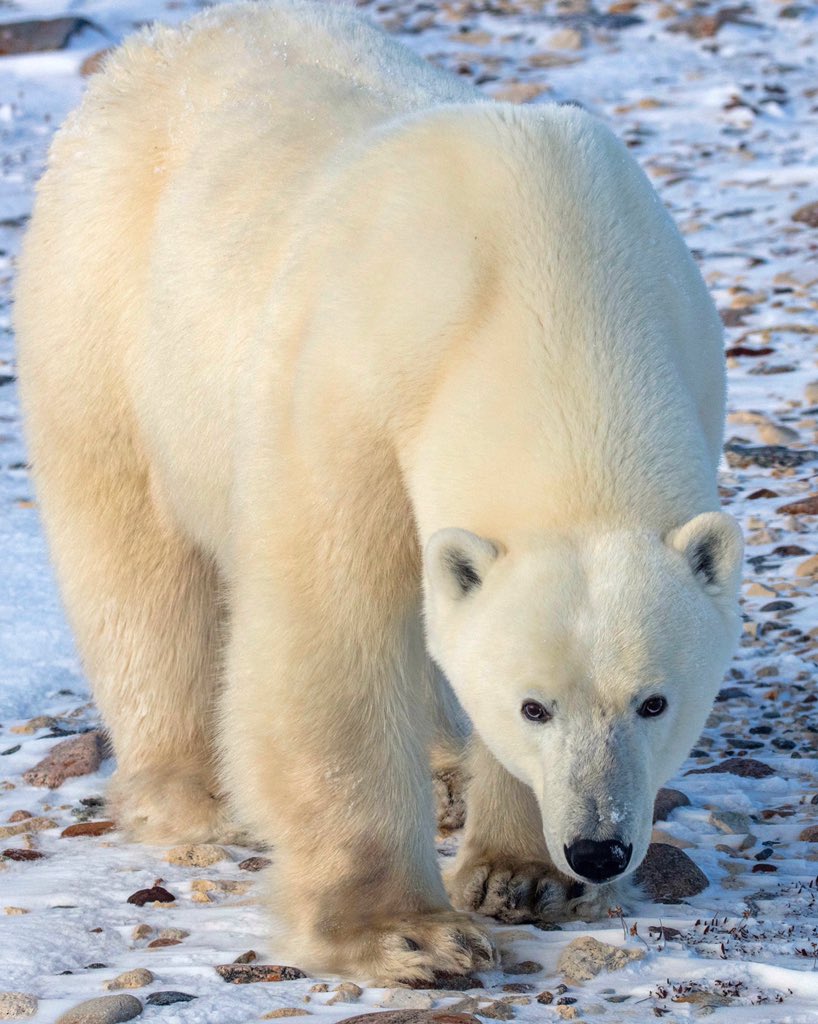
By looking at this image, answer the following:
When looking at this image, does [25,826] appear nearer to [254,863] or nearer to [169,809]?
[169,809]

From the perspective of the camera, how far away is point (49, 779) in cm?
418

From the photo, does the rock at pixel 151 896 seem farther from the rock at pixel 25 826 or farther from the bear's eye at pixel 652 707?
the bear's eye at pixel 652 707

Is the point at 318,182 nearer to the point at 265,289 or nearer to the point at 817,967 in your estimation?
the point at 265,289

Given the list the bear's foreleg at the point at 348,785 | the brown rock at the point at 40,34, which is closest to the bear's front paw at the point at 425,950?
the bear's foreleg at the point at 348,785

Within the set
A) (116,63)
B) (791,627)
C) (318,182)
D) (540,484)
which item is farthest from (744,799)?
(116,63)

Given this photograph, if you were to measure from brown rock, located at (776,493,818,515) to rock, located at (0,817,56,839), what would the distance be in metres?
2.68

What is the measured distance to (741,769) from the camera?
4.04m

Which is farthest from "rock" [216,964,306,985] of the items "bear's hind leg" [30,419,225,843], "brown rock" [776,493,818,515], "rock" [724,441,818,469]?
"rock" [724,441,818,469]

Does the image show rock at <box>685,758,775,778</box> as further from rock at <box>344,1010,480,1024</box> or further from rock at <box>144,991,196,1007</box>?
rock at <box>144,991,196,1007</box>

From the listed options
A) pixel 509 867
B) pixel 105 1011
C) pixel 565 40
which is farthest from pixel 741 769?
pixel 565 40

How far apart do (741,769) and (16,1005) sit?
1942 mm

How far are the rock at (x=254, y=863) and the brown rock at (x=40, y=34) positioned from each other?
8.71 metres

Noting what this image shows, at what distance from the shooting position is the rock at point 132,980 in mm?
2855

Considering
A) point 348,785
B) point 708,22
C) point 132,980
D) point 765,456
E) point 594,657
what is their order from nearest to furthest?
1. point 594,657
2. point 132,980
3. point 348,785
4. point 765,456
5. point 708,22
